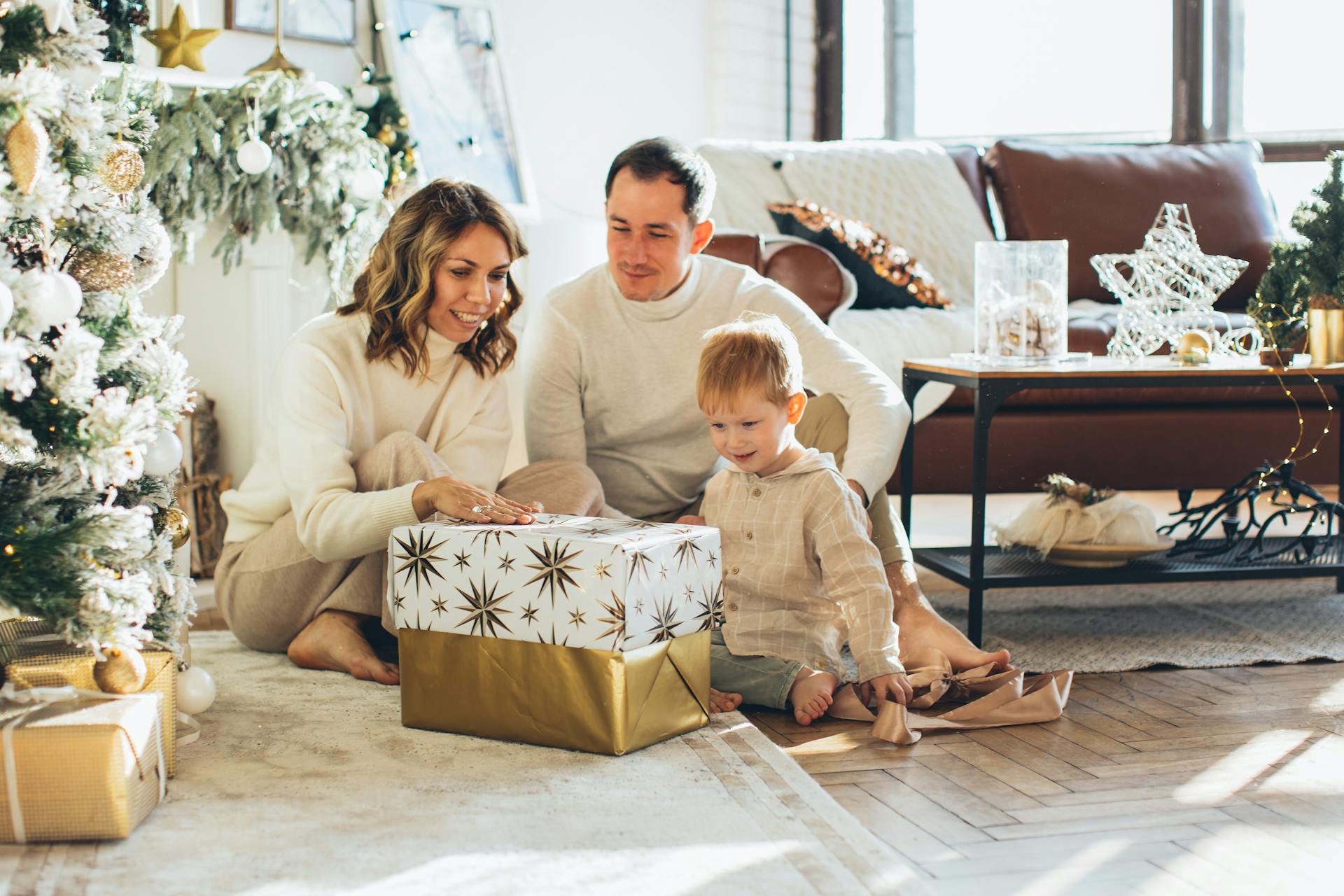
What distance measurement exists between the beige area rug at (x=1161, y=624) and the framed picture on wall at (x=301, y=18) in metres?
2.12

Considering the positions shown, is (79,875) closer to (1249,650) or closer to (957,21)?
(1249,650)

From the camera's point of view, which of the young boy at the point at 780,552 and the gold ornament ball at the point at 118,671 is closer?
the gold ornament ball at the point at 118,671

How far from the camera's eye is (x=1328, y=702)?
76.7 inches

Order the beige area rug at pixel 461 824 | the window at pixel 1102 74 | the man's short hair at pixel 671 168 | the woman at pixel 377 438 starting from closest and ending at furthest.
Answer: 1. the beige area rug at pixel 461 824
2. the woman at pixel 377 438
3. the man's short hair at pixel 671 168
4. the window at pixel 1102 74

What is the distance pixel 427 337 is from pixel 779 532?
0.64 meters

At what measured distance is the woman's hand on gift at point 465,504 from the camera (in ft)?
5.66

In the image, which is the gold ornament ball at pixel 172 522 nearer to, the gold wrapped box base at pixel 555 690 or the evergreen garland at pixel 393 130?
the gold wrapped box base at pixel 555 690

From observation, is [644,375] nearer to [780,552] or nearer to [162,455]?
[780,552]

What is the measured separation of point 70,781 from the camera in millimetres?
1348

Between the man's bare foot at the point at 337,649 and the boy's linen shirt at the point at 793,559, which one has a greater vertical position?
the boy's linen shirt at the point at 793,559

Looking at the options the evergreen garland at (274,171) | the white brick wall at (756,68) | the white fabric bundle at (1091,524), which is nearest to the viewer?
the white fabric bundle at (1091,524)

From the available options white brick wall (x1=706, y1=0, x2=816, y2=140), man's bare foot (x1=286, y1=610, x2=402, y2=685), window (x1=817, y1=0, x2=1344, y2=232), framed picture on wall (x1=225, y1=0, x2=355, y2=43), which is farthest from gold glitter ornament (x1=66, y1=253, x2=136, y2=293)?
window (x1=817, y1=0, x2=1344, y2=232)

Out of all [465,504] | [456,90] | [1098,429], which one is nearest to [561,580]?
[465,504]

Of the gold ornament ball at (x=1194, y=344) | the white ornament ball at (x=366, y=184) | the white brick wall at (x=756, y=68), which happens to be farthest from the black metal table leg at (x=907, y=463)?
the white brick wall at (x=756, y=68)
